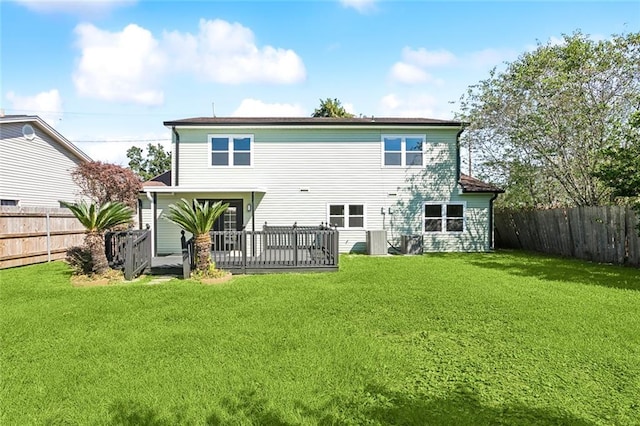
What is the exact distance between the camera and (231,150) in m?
14.0

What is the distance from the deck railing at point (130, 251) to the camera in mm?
8453

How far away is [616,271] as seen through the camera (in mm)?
9094

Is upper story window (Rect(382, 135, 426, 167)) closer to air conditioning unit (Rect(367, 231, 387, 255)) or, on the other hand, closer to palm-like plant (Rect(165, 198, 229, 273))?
air conditioning unit (Rect(367, 231, 387, 255))

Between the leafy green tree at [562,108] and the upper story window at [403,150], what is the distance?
2.38m

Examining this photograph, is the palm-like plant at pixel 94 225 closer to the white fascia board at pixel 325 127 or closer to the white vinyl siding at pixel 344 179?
the white vinyl siding at pixel 344 179

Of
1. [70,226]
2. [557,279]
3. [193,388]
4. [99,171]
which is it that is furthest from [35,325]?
[99,171]

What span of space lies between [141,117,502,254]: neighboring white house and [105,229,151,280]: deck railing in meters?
4.10

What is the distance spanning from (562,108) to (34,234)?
17.8 meters

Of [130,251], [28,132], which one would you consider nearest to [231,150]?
[130,251]

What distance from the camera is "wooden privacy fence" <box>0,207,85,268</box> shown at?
9.84m

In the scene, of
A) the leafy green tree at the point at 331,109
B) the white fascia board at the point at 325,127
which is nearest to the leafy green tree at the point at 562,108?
the white fascia board at the point at 325,127

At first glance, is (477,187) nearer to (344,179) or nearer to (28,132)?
(344,179)

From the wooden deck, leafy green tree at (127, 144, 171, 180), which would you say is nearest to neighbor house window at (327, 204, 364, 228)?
the wooden deck

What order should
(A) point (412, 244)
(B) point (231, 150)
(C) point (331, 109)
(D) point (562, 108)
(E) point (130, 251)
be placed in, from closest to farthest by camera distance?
1. (E) point (130, 251)
2. (D) point (562, 108)
3. (A) point (412, 244)
4. (B) point (231, 150)
5. (C) point (331, 109)
